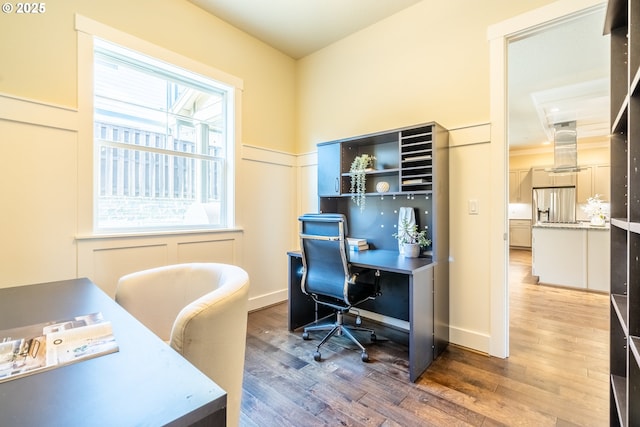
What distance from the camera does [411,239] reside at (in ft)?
8.24

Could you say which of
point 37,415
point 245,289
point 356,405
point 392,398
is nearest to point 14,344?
point 37,415

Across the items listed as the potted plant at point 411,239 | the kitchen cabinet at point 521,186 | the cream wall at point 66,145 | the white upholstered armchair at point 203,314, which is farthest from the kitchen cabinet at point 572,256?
the white upholstered armchair at point 203,314

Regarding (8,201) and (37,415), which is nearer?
(37,415)

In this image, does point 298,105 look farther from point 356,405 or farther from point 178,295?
point 356,405

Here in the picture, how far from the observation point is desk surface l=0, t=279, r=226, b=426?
54 cm

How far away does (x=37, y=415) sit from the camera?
21.3 inches

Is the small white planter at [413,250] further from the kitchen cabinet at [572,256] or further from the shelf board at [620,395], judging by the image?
the kitchen cabinet at [572,256]

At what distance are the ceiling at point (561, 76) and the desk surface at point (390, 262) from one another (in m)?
1.84

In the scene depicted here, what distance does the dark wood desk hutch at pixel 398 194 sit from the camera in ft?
7.54

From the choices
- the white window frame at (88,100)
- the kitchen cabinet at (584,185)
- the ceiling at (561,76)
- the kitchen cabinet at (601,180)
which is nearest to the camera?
the white window frame at (88,100)

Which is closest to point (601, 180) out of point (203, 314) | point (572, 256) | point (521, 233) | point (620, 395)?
point (521, 233)

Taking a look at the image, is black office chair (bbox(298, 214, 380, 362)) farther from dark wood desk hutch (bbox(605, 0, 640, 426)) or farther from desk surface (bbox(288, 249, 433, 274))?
dark wood desk hutch (bbox(605, 0, 640, 426))

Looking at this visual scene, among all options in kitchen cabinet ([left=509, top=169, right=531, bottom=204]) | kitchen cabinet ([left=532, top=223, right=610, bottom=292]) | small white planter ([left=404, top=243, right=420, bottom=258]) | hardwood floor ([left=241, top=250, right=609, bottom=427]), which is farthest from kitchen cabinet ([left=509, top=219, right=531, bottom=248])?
small white planter ([left=404, top=243, right=420, bottom=258])

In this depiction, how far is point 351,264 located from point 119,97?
2300mm
